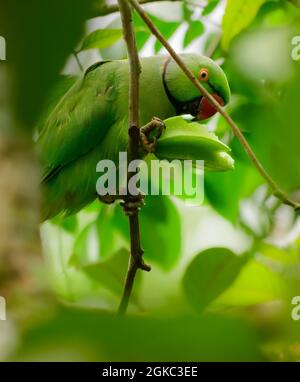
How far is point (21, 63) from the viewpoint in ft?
0.35

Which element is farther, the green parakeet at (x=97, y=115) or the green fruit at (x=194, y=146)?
the green parakeet at (x=97, y=115)

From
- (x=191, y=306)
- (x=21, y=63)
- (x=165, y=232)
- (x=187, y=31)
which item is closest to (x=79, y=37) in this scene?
(x=21, y=63)

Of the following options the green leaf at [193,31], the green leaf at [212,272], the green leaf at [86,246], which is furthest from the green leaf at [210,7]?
the green leaf at [212,272]

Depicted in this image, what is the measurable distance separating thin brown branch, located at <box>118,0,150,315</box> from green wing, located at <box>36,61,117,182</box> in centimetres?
20

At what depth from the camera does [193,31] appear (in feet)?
2.85

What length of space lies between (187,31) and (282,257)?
48 centimetres

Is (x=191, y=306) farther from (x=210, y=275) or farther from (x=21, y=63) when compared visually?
(x=21, y=63)

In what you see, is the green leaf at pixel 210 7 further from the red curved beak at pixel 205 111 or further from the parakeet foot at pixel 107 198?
the parakeet foot at pixel 107 198

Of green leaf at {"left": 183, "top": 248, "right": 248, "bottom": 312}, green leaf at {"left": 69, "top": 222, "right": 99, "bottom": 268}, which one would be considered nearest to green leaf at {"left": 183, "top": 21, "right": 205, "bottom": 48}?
green leaf at {"left": 69, "top": 222, "right": 99, "bottom": 268}

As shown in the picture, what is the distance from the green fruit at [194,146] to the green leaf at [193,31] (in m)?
0.25

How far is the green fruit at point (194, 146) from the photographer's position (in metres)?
0.65

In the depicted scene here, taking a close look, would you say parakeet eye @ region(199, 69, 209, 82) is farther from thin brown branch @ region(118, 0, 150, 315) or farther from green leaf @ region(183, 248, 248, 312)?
green leaf @ region(183, 248, 248, 312)

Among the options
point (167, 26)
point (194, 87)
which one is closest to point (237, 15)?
point (167, 26)

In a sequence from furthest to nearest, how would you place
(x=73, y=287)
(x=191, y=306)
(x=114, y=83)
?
(x=114, y=83), (x=73, y=287), (x=191, y=306)
